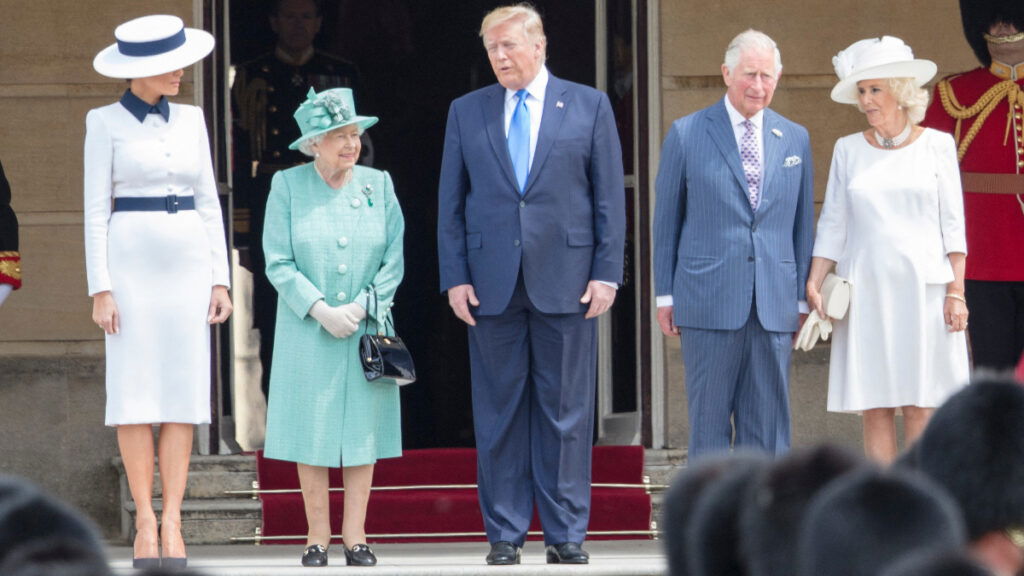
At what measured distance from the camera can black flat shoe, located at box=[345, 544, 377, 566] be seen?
5.57 meters

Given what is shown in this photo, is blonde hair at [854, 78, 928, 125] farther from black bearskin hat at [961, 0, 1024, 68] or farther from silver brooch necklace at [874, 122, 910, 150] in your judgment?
black bearskin hat at [961, 0, 1024, 68]

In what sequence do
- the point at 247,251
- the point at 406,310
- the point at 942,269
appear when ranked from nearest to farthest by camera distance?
the point at 942,269
the point at 247,251
the point at 406,310

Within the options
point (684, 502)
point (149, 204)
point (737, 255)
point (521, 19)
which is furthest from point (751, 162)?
point (684, 502)

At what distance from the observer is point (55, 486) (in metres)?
7.14

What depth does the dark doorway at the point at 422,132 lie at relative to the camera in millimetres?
8125

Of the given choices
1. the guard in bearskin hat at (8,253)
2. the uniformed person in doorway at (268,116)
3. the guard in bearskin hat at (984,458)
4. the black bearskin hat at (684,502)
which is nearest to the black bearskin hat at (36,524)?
the black bearskin hat at (684,502)

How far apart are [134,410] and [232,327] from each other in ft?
6.60

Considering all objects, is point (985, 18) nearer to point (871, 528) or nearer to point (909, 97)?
point (909, 97)

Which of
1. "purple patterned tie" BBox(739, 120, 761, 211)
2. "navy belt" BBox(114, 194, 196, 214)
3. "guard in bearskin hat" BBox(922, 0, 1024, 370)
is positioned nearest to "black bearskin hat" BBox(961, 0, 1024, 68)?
"guard in bearskin hat" BBox(922, 0, 1024, 370)

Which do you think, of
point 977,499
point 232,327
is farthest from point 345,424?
point 977,499

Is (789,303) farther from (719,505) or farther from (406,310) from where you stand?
(719,505)

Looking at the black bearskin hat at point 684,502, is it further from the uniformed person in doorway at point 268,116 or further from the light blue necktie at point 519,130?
the uniformed person in doorway at point 268,116

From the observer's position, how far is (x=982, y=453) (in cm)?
176

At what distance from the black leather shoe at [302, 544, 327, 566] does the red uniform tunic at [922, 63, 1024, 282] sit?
2537 mm
